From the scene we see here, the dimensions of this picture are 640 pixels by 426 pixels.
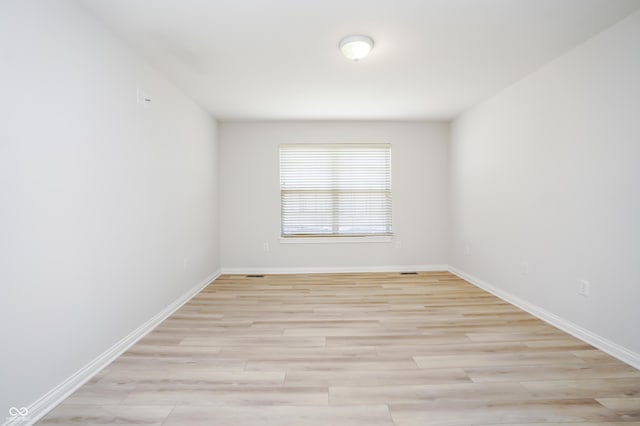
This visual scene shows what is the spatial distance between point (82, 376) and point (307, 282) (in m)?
2.73

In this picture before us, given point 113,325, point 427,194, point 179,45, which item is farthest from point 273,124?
point 113,325

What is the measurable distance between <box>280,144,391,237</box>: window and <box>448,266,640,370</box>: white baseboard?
6.18ft

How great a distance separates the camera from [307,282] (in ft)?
14.0

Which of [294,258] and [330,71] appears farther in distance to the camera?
[294,258]

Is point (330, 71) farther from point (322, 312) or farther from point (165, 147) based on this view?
point (322, 312)

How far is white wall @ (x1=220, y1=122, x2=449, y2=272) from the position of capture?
15.7ft

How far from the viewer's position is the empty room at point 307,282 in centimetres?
160

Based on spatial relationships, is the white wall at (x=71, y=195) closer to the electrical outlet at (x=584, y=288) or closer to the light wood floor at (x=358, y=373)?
the light wood floor at (x=358, y=373)

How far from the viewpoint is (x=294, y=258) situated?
483cm

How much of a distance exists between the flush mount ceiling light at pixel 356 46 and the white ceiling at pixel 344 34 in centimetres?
5

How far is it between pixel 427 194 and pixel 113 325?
14.4 ft

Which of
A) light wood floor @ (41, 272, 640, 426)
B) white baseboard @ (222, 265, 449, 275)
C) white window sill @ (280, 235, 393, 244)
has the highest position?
white window sill @ (280, 235, 393, 244)

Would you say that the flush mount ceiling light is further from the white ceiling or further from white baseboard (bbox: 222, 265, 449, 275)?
white baseboard (bbox: 222, 265, 449, 275)

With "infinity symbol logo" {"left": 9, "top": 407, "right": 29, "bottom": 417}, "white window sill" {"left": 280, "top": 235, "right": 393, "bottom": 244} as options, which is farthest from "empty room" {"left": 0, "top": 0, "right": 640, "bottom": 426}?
"white window sill" {"left": 280, "top": 235, "right": 393, "bottom": 244}
